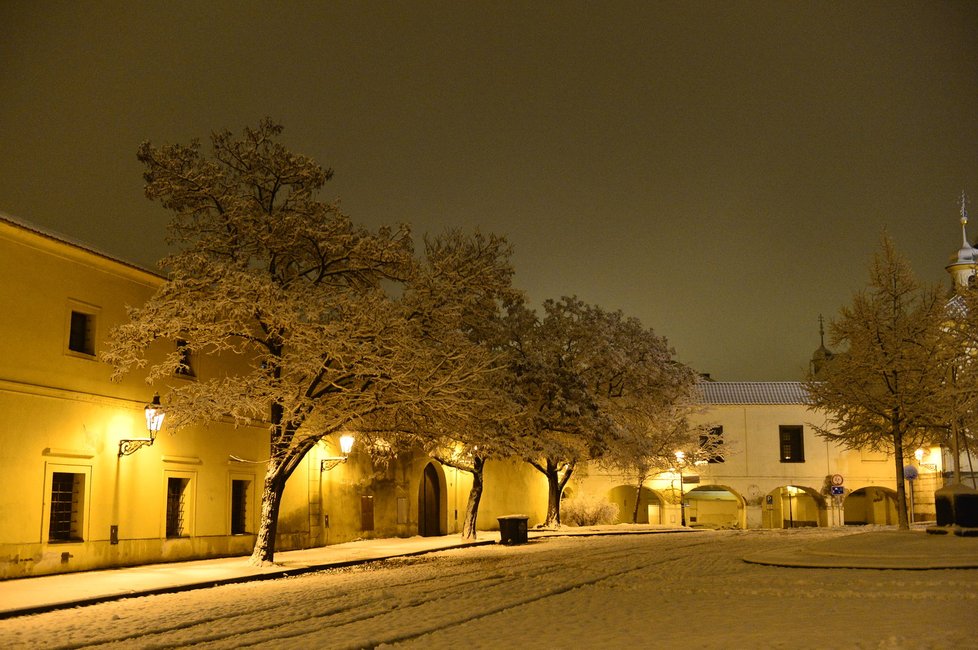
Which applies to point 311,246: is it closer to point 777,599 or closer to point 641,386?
point 777,599

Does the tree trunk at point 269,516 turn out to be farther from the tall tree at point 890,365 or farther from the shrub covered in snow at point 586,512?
the shrub covered in snow at point 586,512

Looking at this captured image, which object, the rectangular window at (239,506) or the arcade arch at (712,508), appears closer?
the rectangular window at (239,506)

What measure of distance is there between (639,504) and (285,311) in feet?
143

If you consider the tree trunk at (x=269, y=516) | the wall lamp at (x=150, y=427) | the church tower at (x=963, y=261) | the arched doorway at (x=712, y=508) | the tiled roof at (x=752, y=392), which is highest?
the church tower at (x=963, y=261)

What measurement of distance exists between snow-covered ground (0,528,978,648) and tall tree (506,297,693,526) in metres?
12.3

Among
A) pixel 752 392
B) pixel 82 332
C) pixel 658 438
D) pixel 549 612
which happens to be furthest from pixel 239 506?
pixel 752 392

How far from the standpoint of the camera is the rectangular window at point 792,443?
185 feet

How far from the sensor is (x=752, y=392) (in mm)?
58094

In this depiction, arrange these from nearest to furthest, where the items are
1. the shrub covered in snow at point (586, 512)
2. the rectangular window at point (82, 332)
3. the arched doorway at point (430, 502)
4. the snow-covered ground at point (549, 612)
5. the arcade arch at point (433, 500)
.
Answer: the snow-covered ground at point (549, 612) < the rectangular window at point (82, 332) < the arched doorway at point (430, 502) < the arcade arch at point (433, 500) < the shrub covered in snow at point (586, 512)

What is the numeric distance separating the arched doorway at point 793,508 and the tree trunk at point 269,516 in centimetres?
4116

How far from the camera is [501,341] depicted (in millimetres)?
32719

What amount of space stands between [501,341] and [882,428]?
39.5 feet

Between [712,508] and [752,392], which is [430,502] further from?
[712,508]

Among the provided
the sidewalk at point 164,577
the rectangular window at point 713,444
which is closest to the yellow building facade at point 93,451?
the sidewalk at point 164,577
